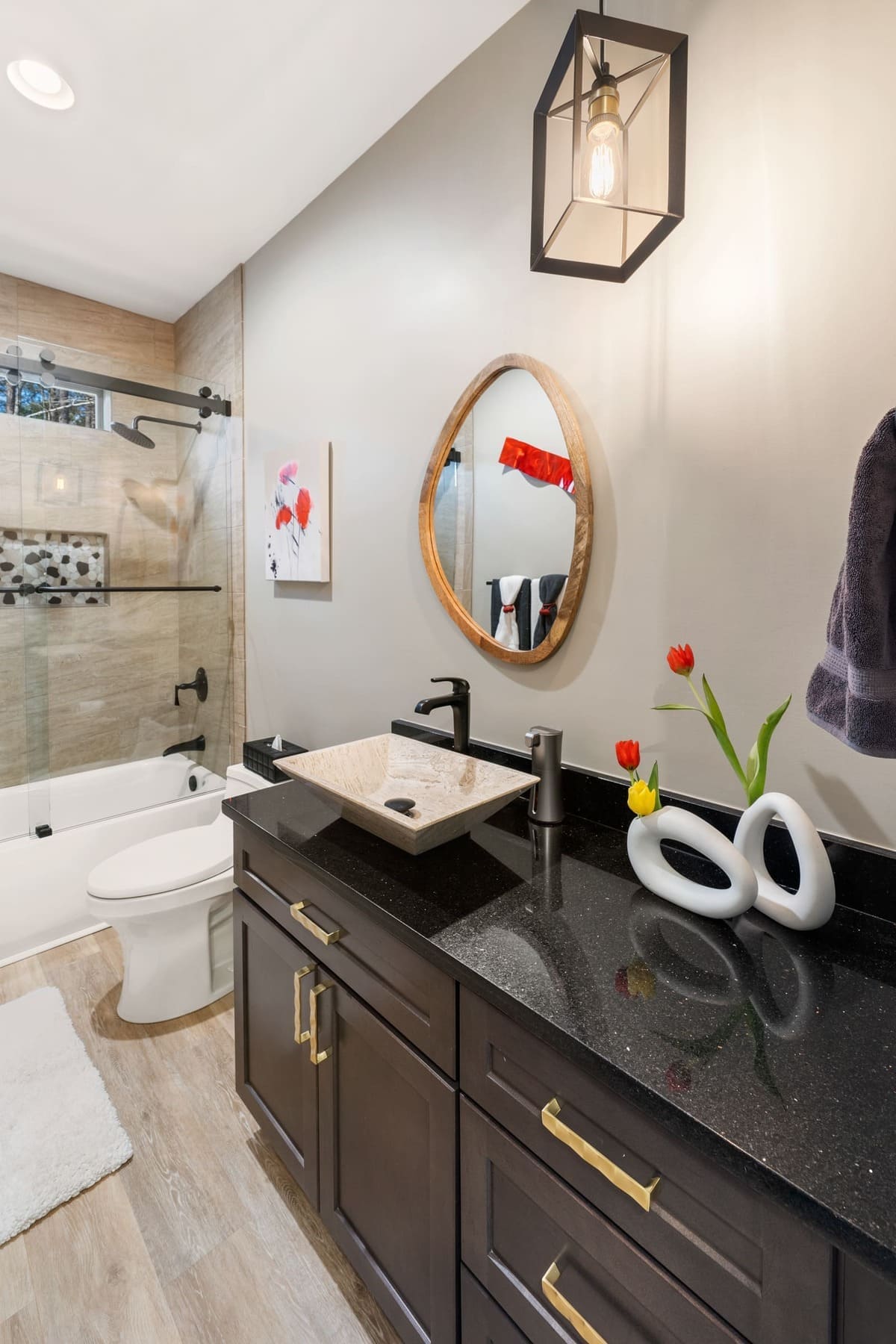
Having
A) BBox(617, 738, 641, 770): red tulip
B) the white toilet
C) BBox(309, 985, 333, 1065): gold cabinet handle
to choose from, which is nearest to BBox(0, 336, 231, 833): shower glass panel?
the white toilet

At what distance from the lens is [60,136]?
6.03 ft

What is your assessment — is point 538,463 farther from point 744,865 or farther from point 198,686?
point 198,686

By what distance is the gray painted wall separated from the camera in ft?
3.15

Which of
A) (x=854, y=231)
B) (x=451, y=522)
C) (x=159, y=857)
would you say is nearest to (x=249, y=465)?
(x=451, y=522)

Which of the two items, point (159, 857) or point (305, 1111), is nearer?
point (305, 1111)

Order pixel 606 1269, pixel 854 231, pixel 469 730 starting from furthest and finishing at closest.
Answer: pixel 469 730 → pixel 854 231 → pixel 606 1269

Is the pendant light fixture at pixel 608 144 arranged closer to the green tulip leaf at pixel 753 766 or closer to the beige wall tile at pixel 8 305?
the green tulip leaf at pixel 753 766

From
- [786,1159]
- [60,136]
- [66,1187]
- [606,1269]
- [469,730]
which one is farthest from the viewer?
[60,136]

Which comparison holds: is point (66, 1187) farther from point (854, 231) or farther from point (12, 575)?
point (854, 231)

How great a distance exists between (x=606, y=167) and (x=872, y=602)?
78 cm

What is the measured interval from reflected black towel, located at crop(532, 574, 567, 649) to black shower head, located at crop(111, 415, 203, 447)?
2108 millimetres

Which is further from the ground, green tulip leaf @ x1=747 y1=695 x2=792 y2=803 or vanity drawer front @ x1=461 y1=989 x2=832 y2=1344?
green tulip leaf @ x1=747 y1=695 x2=792 y2=803

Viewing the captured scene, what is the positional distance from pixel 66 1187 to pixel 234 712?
169 cm

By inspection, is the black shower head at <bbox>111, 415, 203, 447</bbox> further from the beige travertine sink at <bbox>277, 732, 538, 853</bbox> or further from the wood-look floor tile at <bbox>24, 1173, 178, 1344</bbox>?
the wood-look floor tile at <bbox>24, 1173, 178, 1344</bbox>
